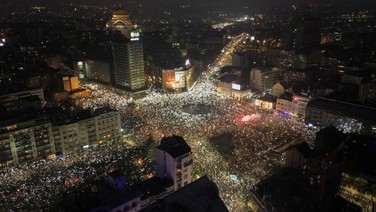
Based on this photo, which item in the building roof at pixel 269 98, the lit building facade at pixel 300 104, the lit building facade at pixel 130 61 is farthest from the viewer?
the lit building facade at pixel 130 61

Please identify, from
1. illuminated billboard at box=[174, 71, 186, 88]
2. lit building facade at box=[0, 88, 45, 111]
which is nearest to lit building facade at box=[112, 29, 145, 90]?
illuminated billboard at box=[174, 71, 186, 88]

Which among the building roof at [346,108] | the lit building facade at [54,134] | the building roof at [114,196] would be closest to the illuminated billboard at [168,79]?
the lit building facade at [54,134]

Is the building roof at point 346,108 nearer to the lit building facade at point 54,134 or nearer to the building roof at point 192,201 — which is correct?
the lit building facade at point 54,134

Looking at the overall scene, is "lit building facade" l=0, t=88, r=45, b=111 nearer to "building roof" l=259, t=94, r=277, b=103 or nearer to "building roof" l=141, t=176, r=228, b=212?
"building roof" l=259, t=94, r=277, b=103

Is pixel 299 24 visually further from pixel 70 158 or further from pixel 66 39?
pixel 70 158

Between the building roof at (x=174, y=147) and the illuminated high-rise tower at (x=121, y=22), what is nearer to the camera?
the building roof at (x=174, y=147)

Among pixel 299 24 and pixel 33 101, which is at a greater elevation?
pixel 299 24

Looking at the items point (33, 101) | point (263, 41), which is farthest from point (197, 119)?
point (263, 41)
